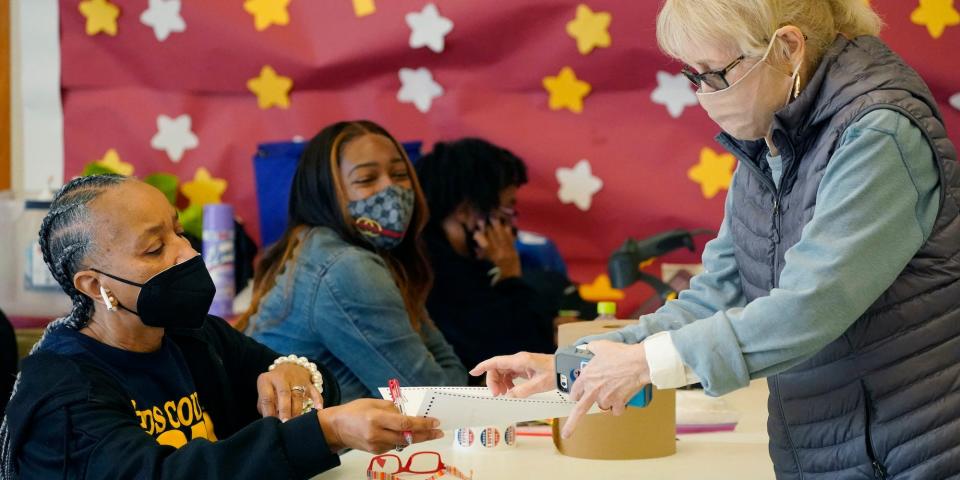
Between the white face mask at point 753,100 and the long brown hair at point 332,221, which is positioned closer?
the white face mask at point 753,100

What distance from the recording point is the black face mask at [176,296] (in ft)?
5.59

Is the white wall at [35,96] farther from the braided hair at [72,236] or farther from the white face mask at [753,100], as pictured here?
the white face mask at [753,100]

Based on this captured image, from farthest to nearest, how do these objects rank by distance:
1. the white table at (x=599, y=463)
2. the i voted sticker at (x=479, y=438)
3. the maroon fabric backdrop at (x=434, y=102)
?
the maroon fabric backdrop at (x=434, y=102) < the i voted sticker at (x=479, y=438) < the white table at (x=599, y=463)

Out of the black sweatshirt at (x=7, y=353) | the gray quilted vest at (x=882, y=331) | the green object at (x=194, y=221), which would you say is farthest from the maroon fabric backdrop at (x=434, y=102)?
the gray quilted vest at (x=882, y=331)

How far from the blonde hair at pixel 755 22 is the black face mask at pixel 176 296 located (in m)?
0.80

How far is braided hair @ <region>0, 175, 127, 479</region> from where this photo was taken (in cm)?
170

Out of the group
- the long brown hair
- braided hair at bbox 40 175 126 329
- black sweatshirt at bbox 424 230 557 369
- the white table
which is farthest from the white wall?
the white table

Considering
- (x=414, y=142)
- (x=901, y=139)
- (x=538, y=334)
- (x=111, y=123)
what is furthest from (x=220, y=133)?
(x=901, y=139)

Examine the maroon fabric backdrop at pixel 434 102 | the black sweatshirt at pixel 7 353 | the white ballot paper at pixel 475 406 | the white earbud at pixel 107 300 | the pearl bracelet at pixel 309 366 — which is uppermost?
the maroon fabric backdrop at pixel 434 102

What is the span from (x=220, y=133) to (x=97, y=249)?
6.55 feet

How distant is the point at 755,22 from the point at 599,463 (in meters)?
0.84

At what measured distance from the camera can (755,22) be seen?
142 centimetres

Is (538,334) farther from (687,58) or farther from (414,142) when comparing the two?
(687,58)

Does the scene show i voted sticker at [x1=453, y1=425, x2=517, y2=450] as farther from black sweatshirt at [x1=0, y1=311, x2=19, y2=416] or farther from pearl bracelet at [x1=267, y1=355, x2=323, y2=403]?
black sweatshirt at [x1=0, y1=311, x2=19, y2=416]
